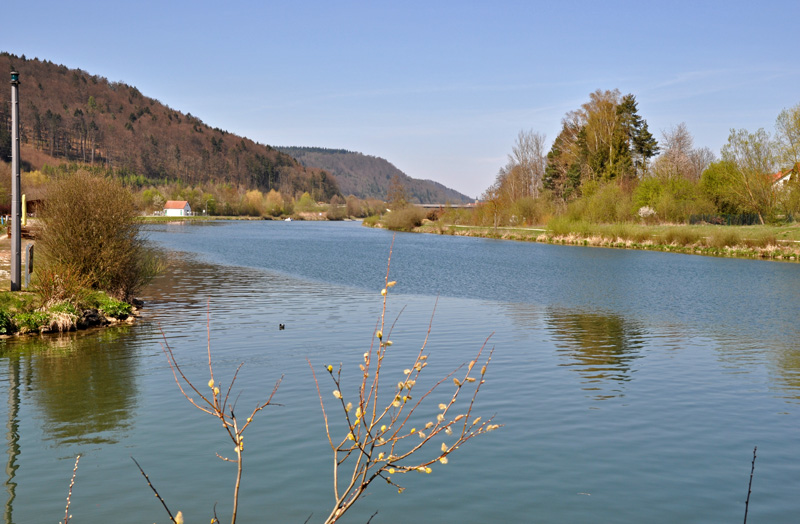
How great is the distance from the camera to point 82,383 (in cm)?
1153

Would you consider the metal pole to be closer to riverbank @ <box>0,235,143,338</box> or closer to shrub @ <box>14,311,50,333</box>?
riverbank @ <box>0,235,143,338</box>

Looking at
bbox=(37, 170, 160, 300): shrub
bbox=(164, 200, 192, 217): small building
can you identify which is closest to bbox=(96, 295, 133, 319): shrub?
bbox=(37, 170, 160, 300): shrub

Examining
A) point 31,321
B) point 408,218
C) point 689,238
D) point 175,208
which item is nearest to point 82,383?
point 31,321

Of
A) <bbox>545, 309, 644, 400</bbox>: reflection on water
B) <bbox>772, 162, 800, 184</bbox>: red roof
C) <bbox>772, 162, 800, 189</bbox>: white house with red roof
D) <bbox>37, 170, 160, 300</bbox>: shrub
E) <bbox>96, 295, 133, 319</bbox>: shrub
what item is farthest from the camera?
<bbox>772, 162, 800, 189</bbox>: white house with red roof

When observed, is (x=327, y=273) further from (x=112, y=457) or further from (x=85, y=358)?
(x=112, y=457)

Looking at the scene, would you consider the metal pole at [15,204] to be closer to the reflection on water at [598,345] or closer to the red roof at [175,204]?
the reflection on water at [598,345]

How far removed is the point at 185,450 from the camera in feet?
27.7

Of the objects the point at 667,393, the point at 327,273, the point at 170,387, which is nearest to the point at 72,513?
the point at 170,387

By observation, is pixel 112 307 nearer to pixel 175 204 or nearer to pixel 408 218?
pixel 408 218

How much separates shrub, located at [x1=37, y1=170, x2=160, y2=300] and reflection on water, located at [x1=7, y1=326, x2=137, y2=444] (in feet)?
8.38

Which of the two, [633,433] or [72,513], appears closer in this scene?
[72,513]

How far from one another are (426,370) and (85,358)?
6.72 m

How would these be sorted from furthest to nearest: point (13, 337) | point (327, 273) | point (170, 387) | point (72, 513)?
point (327, 273) → point (13, 337) → point (170, 387) → point (72, 513)

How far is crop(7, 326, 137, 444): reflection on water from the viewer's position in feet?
30.5
